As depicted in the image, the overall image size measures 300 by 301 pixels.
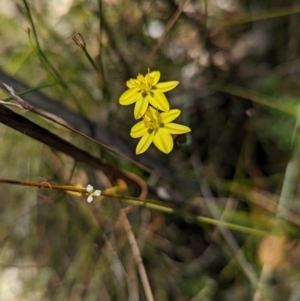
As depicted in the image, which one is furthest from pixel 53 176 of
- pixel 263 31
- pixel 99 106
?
pixel 263 31

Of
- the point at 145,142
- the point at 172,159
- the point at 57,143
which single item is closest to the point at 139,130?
the point at 145,142

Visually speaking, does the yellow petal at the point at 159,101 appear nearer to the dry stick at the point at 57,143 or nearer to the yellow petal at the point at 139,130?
the yellow petal at the point at 139,130

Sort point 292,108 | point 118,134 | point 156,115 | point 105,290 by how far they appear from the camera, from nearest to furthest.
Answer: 1. point 156,115
2. point 292,108
3. point 118,134
4. point 105,290

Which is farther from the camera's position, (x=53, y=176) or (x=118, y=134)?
(x=53, y=176)

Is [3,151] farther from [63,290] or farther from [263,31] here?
[263,31]

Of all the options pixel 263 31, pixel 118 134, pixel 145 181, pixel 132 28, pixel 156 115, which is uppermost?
pixel 263 31

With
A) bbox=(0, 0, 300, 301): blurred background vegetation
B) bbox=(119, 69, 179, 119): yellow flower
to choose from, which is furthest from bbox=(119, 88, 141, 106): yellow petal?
bbox=(0, 0, 300, 301): blurred background vegetation

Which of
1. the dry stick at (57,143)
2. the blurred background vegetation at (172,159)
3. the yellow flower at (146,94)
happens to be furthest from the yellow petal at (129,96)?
the blurred background vegetation at (172,159)

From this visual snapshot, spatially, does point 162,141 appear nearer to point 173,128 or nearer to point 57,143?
point 173,128
